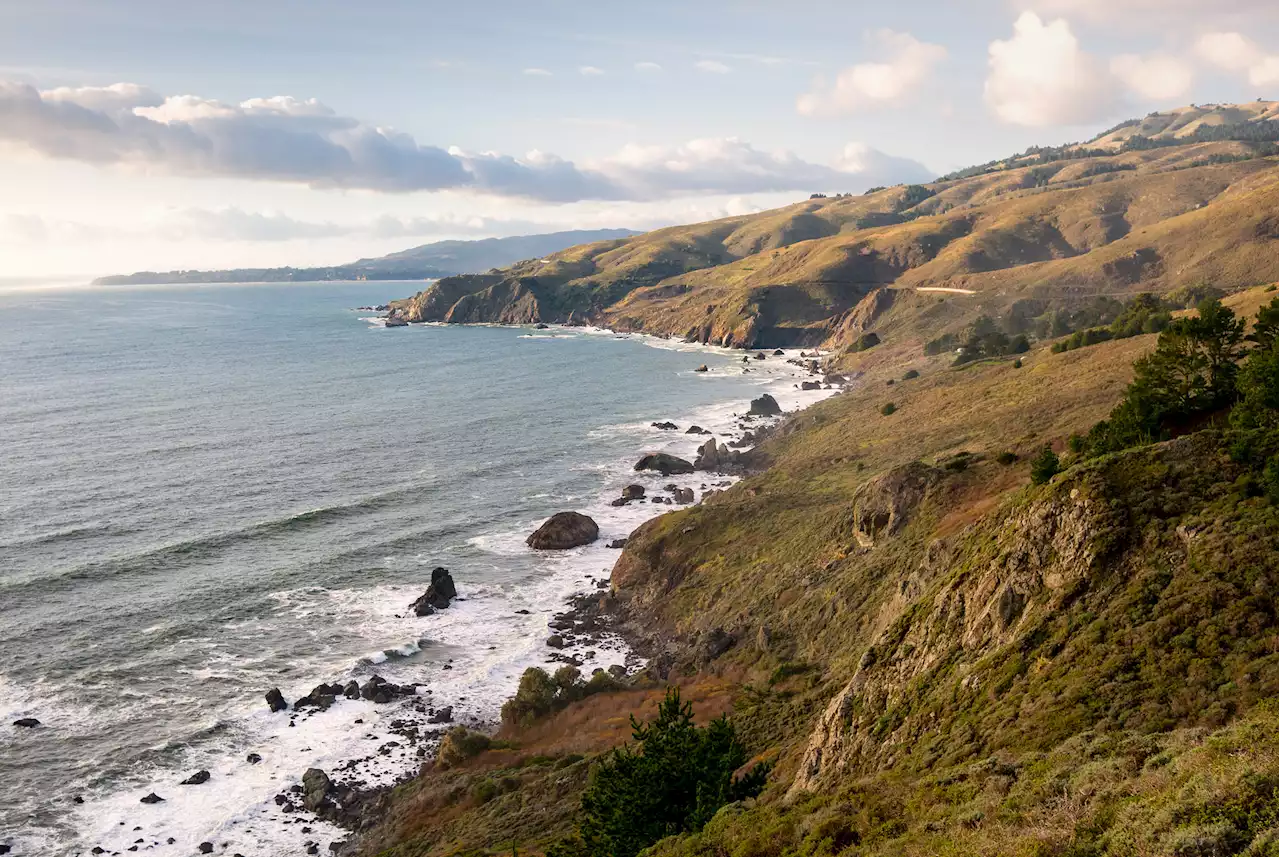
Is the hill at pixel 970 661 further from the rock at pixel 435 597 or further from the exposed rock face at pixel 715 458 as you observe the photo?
the exposed rock face at pixel 715 458

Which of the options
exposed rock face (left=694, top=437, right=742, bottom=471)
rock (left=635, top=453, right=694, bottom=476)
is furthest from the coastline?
exposed rock face (left=694, top=437, right=742, bottom=471)

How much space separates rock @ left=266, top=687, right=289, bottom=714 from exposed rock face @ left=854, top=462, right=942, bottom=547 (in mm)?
40570

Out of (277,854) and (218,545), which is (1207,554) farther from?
(218,545)

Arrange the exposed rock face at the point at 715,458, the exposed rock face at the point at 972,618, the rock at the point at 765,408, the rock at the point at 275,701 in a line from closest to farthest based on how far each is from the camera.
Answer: the exposed rock face at the point at 972,618 → the rock at the point at 275,701 → the exposed rock face at the point at 715,458 → the rock at the point at 765,408

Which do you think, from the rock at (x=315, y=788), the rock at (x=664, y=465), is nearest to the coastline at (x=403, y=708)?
the rock at (x=315, y=788)

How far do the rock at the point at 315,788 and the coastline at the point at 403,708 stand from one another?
827 mm

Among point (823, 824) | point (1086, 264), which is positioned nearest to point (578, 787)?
point (823, 824)

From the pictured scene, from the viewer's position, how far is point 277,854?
41.4m

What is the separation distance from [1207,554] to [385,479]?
88034 mm

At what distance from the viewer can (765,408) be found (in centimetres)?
13325

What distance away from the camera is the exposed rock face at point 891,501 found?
183 ft

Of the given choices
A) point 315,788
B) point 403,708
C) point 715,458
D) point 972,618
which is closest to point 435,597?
point 403,708

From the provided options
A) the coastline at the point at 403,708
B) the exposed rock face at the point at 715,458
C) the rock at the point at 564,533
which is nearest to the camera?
the coastline at the point at 403,708

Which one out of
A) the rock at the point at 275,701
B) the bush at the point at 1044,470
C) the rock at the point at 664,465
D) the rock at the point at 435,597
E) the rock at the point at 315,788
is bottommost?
the rock at the point at 315,788
